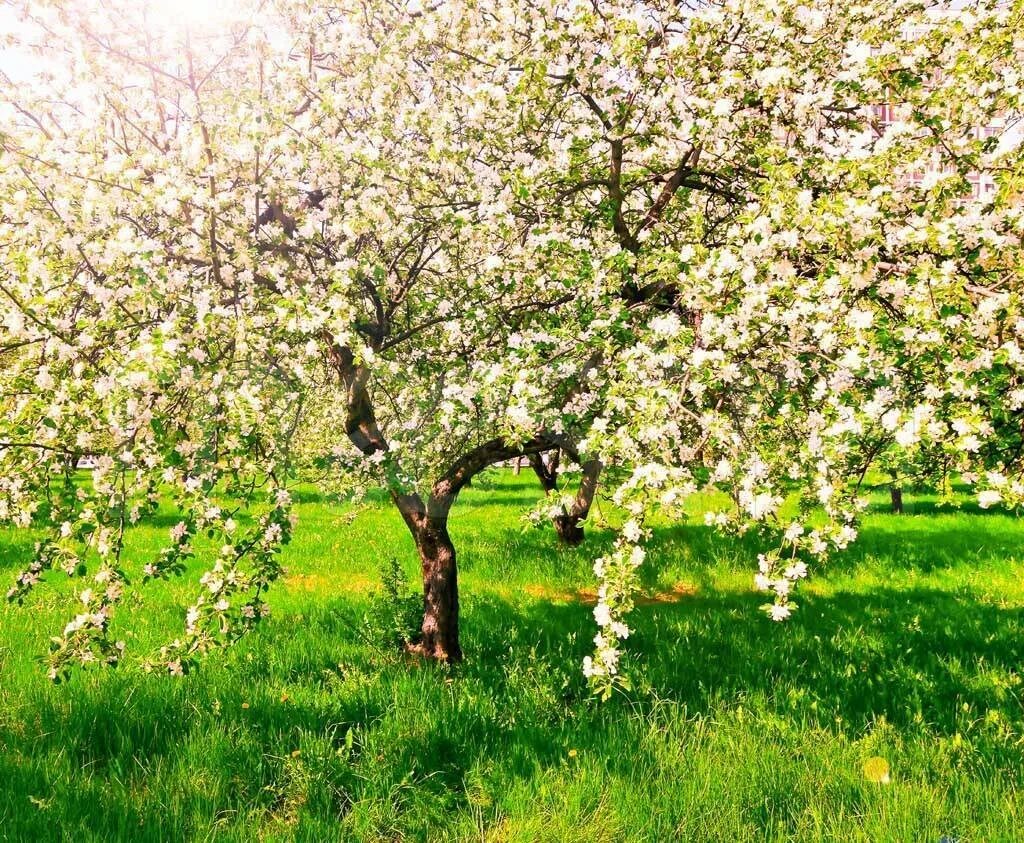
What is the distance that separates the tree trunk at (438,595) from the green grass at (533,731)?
15.1 inches

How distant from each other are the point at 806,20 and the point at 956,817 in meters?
6.00

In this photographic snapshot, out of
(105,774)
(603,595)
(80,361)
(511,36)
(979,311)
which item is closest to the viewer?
(979,311)

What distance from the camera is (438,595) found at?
765 cm

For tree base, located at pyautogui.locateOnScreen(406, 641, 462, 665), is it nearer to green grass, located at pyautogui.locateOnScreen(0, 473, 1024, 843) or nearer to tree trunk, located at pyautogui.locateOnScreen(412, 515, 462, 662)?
tree trunk, located at pyautogui.locateOnScreen(412, 515, 462, 662)

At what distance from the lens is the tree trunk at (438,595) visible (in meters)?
7.64

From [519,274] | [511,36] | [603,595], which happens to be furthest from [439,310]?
[603,595]

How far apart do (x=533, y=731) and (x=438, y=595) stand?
85.8 inches

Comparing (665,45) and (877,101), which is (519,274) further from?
(877,101)

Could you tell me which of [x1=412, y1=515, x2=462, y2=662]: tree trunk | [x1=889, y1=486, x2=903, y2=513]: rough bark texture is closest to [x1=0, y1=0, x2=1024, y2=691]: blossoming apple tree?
[x1=412, y1=515, x2=462, y2=662]: tree trunk

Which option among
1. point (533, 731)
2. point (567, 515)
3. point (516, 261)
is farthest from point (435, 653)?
point (567, 515)

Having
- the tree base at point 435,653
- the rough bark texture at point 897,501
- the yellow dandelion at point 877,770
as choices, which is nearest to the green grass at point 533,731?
the yellow dandelion at point 877,770

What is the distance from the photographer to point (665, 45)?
5.77 metres

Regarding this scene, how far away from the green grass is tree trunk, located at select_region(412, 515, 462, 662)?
383 millimetres

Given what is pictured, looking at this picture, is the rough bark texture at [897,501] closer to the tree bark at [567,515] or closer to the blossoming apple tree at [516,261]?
the tree bark at [567,515]
